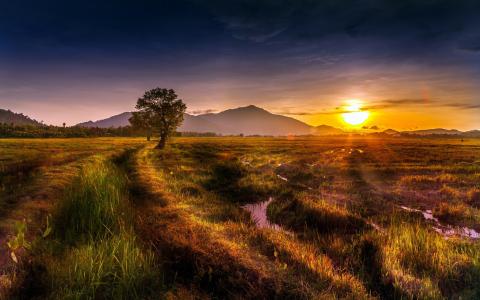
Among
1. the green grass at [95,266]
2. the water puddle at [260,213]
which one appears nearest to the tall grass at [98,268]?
the green grass at [95,266]

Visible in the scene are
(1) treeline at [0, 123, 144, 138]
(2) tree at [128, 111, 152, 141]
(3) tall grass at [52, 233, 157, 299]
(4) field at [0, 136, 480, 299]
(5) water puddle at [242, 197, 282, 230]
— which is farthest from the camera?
(1) treeline at [0, 123, 144, 138]

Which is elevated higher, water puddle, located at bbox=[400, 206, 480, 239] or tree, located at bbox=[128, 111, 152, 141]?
tree, located at bbox=[128, 111, 152, 141]

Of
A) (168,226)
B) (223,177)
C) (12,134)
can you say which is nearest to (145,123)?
(223,177)

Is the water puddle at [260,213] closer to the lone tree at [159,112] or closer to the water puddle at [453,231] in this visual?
the water puddle at [453,231]

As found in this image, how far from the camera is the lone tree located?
62.5 metres

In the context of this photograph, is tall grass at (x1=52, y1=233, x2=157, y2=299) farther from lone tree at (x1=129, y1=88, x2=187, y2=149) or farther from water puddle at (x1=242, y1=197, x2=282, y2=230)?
lone tree at (x1=129, y1=88, x2=187, y2=149)

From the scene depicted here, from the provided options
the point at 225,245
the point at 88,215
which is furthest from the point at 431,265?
the point at 88,215

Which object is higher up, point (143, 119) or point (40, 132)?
point (143, 119)

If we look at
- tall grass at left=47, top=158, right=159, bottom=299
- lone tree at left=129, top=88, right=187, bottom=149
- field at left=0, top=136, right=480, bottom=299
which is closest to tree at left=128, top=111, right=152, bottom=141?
lone tree at left=129, top=88, right=187, bottom=149

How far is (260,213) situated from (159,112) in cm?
4932

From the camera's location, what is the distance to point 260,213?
722 inches

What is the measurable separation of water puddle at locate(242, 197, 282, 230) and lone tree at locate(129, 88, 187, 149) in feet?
150

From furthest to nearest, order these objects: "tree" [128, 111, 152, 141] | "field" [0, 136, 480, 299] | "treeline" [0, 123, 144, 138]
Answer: "treeline" [0, 123, 144, 138], "tree" [128, 111, 152, 141], "field" [0, 136, 480, 299]

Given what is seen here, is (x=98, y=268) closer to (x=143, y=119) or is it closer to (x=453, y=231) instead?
(x=453, y=231)
